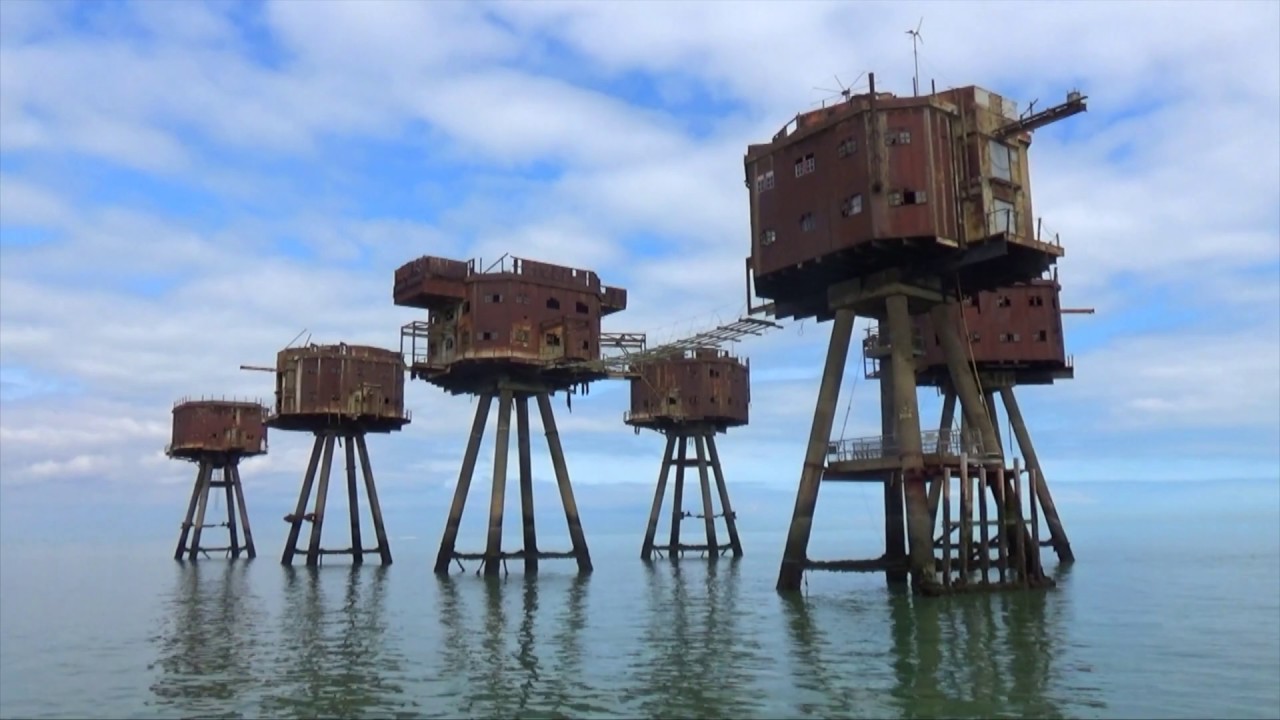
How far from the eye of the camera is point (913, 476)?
31.3 metres

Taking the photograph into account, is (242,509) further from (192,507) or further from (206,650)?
(206,650)

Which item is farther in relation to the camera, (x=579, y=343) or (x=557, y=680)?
(x=579, y=343)

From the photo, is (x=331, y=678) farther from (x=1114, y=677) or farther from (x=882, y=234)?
A: (x=882, y=234)

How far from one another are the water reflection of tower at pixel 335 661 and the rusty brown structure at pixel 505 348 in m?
9.57

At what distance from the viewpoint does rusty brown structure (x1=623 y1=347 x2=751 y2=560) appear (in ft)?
204

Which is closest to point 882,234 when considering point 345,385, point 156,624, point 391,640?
point 391,640

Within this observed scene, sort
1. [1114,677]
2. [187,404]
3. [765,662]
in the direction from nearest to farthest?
[1114,677] → [765,662] → [187,404]

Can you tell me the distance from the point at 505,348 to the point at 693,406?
18.7m

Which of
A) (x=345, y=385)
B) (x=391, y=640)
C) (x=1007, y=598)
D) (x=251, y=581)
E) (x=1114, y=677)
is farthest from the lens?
(x=345, y=385)

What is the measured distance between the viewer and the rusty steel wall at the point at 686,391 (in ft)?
204

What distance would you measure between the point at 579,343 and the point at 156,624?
2149 centimetres

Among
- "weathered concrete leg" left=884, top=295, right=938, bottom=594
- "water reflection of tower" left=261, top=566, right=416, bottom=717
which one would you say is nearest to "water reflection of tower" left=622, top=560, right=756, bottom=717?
"water reflection of tower" left=261, top=566, right=416, bottom=717

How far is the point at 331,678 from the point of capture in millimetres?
19859

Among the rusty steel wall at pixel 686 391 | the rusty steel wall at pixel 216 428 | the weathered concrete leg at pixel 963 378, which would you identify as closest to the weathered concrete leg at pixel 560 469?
the rusty steel wall at pixel 686 391
